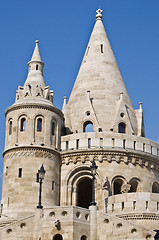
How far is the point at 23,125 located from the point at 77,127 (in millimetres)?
4904

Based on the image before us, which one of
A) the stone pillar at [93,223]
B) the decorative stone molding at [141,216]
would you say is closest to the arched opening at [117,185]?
the decorative stone molding at [141,216]

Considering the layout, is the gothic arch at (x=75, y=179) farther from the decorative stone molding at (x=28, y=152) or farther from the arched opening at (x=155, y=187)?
the arched opening at (x=155, y=187)

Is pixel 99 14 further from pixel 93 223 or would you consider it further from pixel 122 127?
pixel 93 223

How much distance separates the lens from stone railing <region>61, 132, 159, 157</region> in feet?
125

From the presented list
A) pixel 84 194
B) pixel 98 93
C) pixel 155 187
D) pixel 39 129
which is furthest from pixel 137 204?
pixel 98 93

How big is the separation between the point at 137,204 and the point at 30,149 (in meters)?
7.62

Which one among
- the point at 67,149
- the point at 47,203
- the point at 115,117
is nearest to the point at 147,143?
the point at 115,117

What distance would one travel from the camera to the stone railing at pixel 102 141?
3819 centimetres

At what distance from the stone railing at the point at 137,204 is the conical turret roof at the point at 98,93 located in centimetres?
694

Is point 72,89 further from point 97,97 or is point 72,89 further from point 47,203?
point 47,203

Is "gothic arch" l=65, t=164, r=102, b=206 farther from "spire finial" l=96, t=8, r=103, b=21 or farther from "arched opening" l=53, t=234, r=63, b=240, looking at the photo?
"spire finial" l=96, t=8, r=103, b=21

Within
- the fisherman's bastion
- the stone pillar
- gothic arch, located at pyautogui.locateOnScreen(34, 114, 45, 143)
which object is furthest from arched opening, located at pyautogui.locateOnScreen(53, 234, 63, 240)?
gothic arch, located at pyautogui.locateOnScreen(34, 114, 45, 143)

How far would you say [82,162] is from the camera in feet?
125

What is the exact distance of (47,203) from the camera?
116 feet
